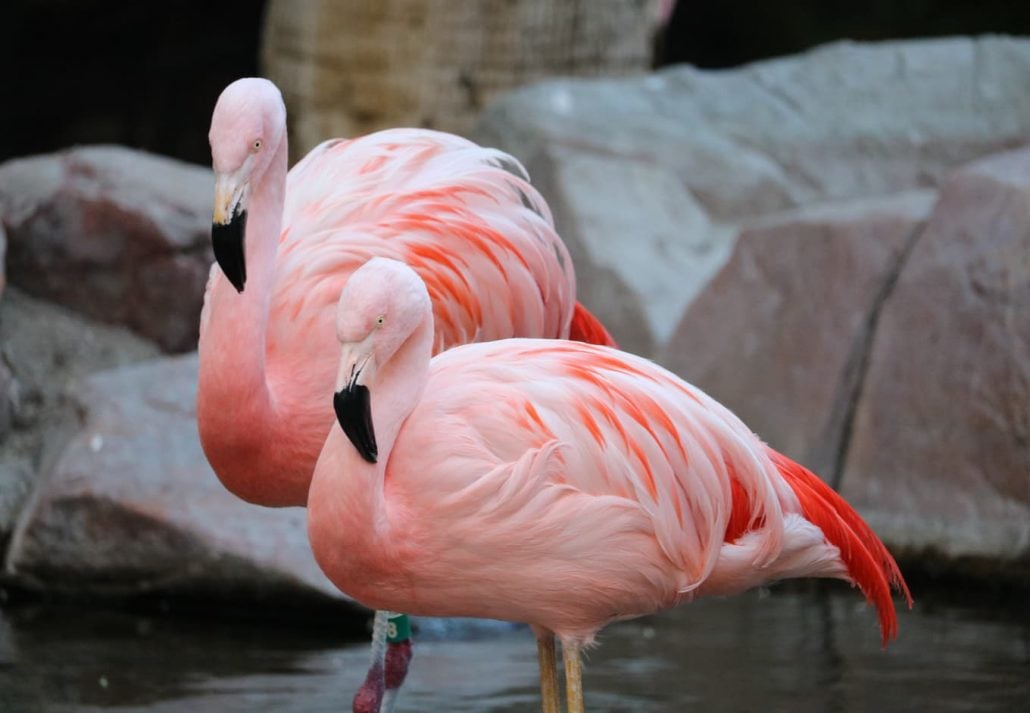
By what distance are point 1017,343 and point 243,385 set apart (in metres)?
2.71

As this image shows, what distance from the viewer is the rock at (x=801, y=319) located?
5.45 m

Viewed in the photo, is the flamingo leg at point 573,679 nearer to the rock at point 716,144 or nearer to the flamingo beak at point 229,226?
the flamingo beak at point 229,226

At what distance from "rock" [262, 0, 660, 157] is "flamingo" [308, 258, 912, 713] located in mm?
5456

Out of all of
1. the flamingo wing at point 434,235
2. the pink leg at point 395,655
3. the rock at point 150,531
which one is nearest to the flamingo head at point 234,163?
the flamingo wing at point 434,235

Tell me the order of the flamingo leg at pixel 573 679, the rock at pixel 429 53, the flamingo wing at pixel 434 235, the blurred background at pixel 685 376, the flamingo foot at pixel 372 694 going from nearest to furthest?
the flamingo leg at pixel 573 679 → the flamingo wing at pixel 434 235 → the flamingo foot at pixel 372 694 → the blurred background at pixel 685 376 → the rock at pixel 429 53

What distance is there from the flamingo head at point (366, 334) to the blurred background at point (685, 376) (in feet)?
4.91

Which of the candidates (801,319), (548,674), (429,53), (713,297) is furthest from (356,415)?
(429,53)

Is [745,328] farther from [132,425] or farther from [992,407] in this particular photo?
[132,425]

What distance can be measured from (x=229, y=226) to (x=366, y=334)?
1.80 feet

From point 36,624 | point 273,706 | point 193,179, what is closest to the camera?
point 273,706

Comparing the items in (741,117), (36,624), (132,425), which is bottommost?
(36,624)

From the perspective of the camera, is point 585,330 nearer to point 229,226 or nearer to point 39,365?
point 229,226

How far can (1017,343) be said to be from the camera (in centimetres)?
506

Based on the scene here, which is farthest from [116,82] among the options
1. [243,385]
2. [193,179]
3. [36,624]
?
[243,385]
